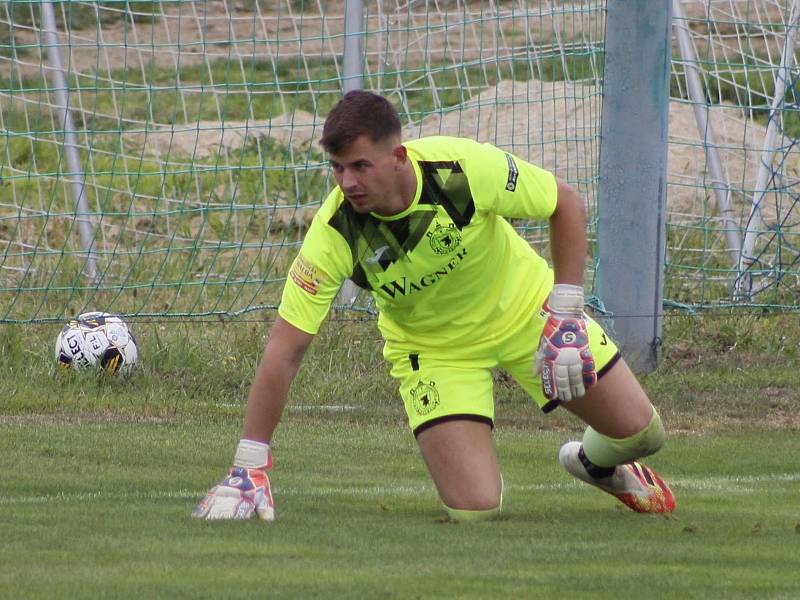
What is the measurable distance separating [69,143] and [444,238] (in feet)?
20.2

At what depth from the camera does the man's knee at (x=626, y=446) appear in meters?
6.21

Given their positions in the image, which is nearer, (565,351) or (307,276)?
(307,276)

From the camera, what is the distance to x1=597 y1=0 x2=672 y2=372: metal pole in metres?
10.1

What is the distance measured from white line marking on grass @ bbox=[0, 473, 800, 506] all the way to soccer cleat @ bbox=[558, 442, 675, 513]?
486 mm

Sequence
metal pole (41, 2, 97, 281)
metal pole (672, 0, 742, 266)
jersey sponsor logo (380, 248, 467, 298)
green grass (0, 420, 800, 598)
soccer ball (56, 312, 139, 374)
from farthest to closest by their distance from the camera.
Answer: metal pole (672, 0, 742, 266), metal pole (41, 2, 97, 281), soccer ball (56, 312, 139, 374), jersey sponsor logo (380, 248, 467, 298), green grass (0, 420, 800, 598)

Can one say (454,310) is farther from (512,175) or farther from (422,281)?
(512,175)

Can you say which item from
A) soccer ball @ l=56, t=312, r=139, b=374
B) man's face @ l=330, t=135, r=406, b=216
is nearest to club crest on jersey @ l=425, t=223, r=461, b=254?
man's face @ l=330, t=135, r=406, b=216

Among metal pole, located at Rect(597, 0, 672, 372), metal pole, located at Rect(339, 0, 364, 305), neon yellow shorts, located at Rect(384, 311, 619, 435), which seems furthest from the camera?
metal pole, located at Rect(339, 0, 364, 305)

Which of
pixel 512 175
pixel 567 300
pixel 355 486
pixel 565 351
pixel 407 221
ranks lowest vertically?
pixel 355 486

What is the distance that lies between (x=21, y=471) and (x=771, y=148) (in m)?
6.87

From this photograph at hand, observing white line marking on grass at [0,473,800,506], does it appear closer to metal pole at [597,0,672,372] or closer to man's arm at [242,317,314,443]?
man's arm at [242,317,314,443]

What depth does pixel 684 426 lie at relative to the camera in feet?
28.6

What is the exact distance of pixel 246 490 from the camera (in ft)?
18.4

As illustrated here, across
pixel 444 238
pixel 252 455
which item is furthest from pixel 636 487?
pixel 252 455
